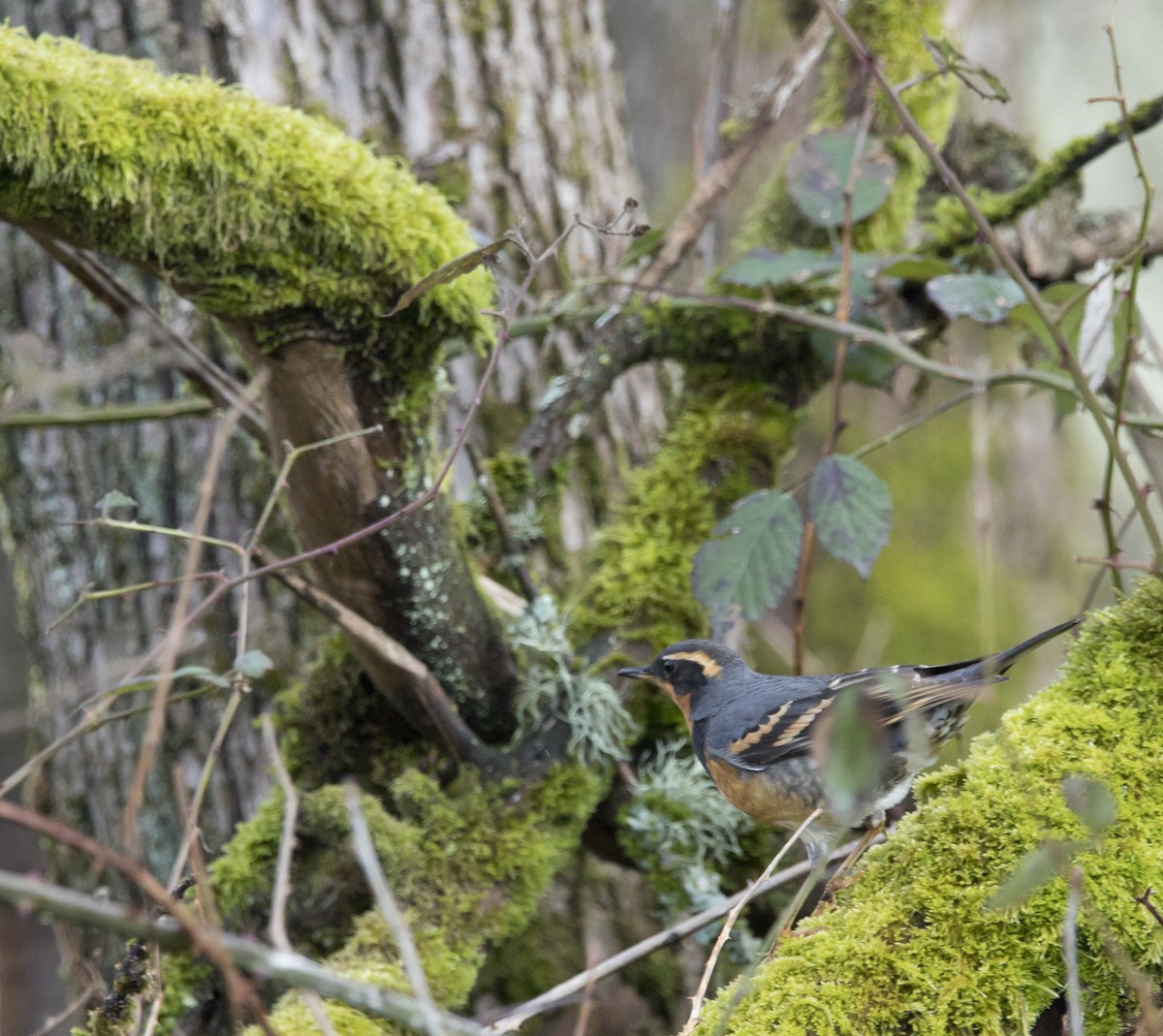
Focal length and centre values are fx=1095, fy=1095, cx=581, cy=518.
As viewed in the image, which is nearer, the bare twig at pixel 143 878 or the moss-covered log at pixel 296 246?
the bare twig at pixel 143 878

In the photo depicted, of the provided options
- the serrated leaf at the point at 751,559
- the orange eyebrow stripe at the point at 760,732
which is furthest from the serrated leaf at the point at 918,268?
the orange eyebrow stripe at the point at 760,732

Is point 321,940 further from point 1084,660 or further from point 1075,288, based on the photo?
point 1075,288

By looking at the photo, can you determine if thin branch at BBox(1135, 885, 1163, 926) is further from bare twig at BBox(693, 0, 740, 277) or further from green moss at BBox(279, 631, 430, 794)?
bare twig at BBox(693, 0, 740, 277)

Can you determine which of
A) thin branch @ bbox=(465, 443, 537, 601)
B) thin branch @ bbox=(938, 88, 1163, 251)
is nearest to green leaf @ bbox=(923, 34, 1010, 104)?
thin branch @ bbox=(938, 88, 1163, 251)

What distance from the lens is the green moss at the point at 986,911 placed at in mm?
1876

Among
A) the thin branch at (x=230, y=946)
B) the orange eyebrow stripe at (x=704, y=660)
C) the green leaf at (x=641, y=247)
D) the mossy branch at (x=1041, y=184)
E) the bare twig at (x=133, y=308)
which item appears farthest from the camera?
the green leaf at (x=641, y=247)

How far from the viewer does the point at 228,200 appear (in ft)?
8.41

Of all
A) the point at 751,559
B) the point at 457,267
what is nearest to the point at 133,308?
the point at 457,267

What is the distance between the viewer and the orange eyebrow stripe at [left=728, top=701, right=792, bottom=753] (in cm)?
283

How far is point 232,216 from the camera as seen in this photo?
2570 mm

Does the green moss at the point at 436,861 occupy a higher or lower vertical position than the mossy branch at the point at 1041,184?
lower

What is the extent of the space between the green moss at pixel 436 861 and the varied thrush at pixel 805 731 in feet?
1.68

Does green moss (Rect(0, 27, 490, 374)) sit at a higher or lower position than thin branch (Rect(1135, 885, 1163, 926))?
higher

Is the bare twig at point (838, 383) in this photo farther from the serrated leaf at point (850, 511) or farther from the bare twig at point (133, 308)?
the bare twig at point (133, 308)
